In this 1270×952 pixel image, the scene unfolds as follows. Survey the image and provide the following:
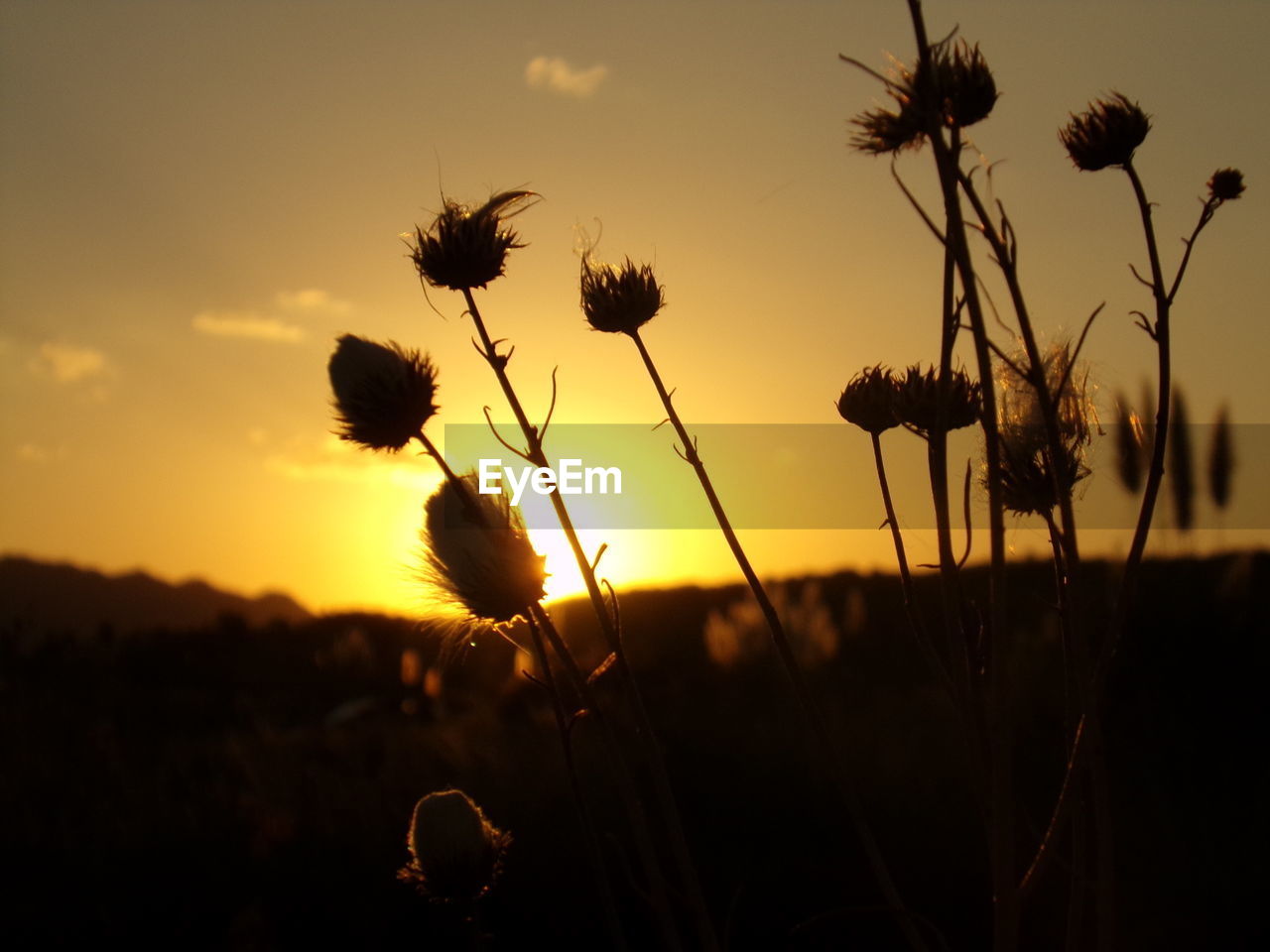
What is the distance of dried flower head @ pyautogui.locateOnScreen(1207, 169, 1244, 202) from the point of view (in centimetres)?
146

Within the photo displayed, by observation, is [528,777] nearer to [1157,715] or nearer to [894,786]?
[894,786]

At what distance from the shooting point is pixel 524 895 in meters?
3.88

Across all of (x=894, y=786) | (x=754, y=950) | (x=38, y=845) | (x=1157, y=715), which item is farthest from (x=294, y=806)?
(x=1157, y=715)

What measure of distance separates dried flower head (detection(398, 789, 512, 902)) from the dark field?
0.88 metres

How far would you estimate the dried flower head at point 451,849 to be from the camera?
154 cm

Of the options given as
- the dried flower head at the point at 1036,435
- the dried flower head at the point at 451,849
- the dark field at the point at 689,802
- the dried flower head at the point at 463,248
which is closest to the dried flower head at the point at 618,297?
the dried flower head at the point at 463,248

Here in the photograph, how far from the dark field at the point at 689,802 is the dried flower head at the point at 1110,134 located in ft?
5.34

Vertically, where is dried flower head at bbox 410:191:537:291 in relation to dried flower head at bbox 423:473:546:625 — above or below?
above

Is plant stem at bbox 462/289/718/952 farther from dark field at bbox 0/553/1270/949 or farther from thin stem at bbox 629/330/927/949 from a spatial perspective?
dark field at bbox 0/553/1270/949

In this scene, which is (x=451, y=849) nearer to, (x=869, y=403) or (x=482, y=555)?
(x=482, y=555)

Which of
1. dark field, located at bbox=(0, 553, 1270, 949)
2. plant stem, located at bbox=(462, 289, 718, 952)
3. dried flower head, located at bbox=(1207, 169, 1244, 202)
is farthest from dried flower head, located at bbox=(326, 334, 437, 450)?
dark field, located at bbox=(0, 553, 1270, 949)

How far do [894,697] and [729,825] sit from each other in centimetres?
263

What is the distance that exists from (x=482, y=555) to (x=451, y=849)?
45cm

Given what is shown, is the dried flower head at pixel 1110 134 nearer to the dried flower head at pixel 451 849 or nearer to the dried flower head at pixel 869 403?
the dried flower head at pixel 869 403
